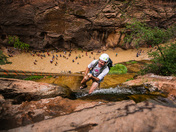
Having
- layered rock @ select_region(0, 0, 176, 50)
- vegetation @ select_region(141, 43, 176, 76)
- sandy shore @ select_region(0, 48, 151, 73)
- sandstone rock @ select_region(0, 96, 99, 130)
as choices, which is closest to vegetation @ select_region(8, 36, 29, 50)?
layered rock @ select_region(0, 0, 176, 50)

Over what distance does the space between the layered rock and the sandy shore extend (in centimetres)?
315

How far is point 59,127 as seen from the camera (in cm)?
144

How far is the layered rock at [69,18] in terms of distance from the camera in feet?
55.4

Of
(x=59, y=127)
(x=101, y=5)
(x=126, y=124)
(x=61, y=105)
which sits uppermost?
(x=101, y=5)

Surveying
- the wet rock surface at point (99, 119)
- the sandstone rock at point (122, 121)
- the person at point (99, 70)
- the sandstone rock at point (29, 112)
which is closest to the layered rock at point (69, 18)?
the person at point (99, 70)

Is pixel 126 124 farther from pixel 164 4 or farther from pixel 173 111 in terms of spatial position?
pixel 164 4

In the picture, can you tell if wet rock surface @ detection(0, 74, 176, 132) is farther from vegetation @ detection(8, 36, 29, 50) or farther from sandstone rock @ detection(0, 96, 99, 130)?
vegetation @ detection(8, 36, 29, 50)

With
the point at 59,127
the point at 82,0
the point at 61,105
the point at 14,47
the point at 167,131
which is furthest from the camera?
the point at 14,47

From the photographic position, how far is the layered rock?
1689 cm

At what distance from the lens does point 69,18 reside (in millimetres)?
18188

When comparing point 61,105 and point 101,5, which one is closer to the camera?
point 61,105

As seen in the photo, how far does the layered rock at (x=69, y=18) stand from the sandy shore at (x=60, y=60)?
3.15 metres

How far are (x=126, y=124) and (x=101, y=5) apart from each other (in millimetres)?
21633

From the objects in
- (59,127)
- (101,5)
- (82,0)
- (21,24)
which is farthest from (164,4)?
(21,24)
